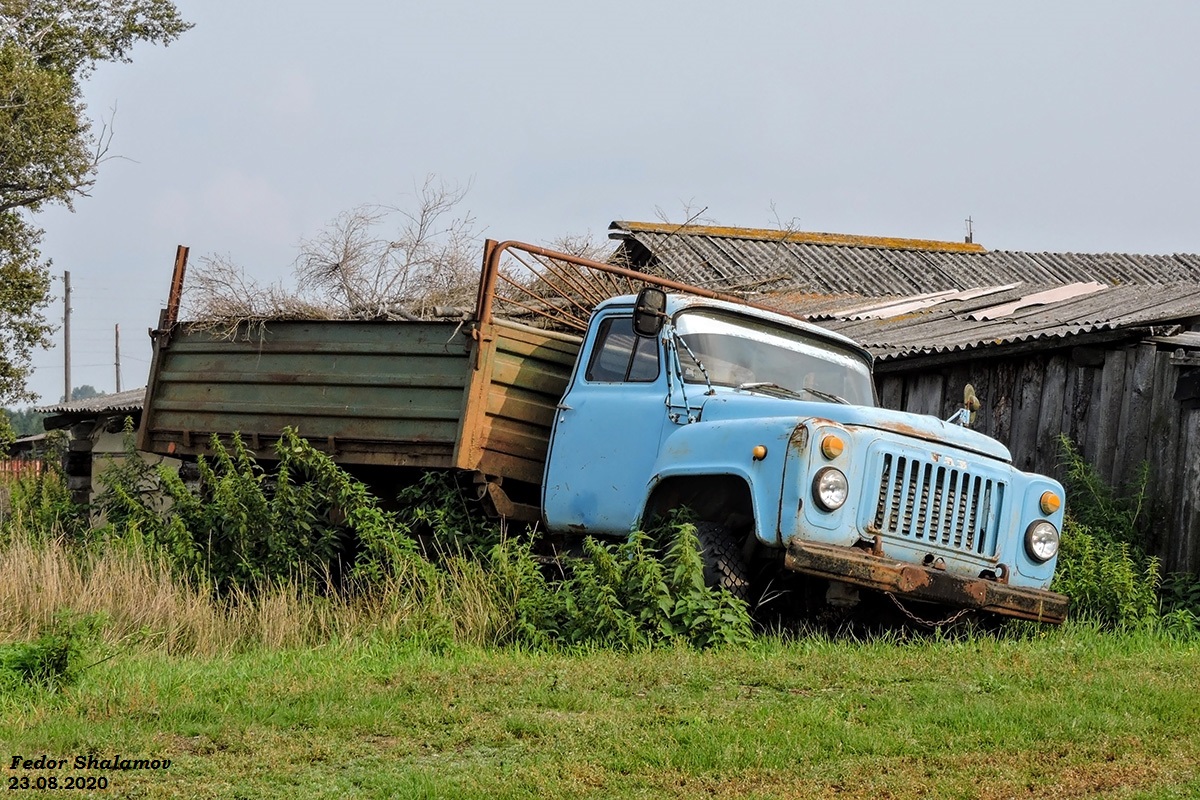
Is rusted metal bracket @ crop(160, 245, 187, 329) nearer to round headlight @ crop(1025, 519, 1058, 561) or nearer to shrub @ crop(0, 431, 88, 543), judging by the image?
shrub @ crop(0, 431, 88, 543)

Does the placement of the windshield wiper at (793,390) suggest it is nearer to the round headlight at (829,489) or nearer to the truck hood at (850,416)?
the truck hood at (850,416)

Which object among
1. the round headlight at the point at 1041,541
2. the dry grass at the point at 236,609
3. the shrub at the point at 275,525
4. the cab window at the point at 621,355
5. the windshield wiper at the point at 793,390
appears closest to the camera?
the round headlight at the point at 1041,541

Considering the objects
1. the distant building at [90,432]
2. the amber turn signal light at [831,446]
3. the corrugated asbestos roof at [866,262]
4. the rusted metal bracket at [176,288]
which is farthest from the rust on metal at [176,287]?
the corrugated asbestos roof at [866,262]

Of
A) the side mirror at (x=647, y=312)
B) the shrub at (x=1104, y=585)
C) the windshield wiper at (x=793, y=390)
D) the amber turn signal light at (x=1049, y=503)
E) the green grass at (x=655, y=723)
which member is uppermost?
the side mirror at (x=647, y=312)

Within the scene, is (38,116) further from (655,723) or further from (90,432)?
(655,723)

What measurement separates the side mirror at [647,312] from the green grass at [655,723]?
2.04 m

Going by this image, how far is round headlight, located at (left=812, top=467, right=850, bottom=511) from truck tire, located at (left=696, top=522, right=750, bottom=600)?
71 cm

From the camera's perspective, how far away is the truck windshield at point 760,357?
8.61m

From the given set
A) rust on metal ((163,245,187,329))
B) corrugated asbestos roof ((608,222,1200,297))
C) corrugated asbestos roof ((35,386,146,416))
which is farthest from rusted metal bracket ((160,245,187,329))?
corrugated asbestos roof ((608,222,1200,297))

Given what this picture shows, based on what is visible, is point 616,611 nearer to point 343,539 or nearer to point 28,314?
point 343,539

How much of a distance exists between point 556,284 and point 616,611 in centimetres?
378

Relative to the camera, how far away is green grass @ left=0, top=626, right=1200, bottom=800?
16.6 feet

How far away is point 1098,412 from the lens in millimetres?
10664

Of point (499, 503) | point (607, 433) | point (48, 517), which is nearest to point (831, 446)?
point (607, 433)
